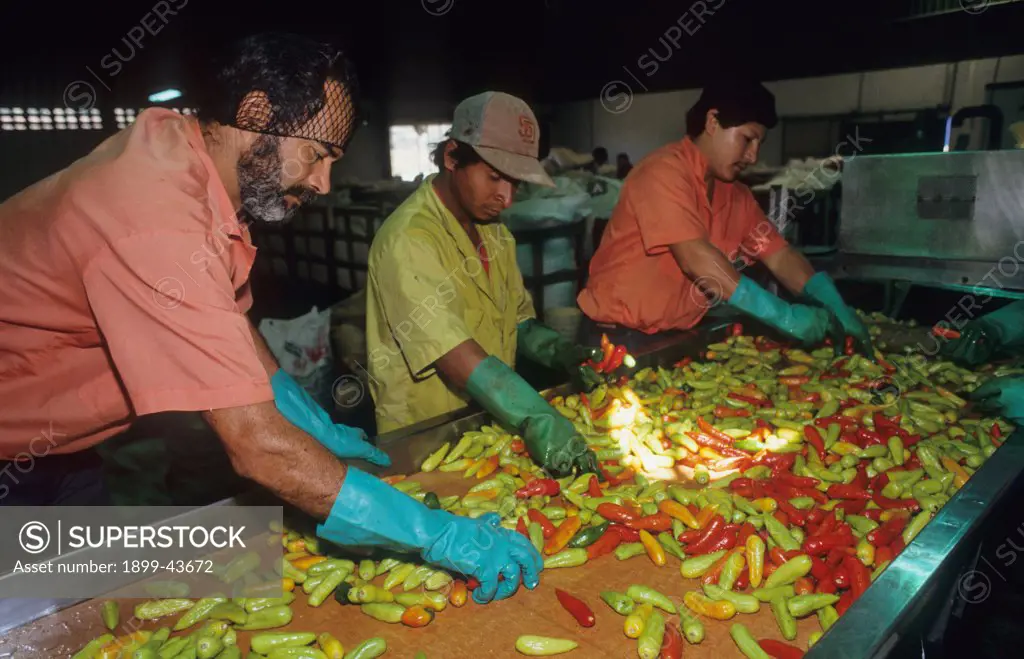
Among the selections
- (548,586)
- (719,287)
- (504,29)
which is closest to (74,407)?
(548,586)

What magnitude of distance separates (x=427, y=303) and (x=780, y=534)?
1879mm

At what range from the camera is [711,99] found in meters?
4.45

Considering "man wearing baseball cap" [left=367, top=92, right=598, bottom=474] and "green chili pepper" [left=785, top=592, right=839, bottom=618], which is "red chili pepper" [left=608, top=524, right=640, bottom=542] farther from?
"green chili pepper" [left=785, top=592, right=839, bottom=618]

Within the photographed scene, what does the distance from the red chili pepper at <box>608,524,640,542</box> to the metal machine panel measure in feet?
14.9

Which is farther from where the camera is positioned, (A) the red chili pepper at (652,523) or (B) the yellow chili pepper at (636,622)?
(A) the red chili pepper at (652,523)

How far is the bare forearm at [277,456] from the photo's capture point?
1871mm

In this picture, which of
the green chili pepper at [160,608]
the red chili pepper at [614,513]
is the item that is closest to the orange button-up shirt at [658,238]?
the red chili pepper at [614,513]

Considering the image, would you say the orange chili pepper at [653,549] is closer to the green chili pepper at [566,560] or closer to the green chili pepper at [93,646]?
the green chili pepper at [566,560]

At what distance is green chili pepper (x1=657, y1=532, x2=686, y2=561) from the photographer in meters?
2.39

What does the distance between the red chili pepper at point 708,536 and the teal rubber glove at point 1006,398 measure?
5.91 feet

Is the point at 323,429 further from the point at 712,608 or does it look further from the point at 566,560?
the point at 712,608

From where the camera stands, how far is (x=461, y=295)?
11.9ft

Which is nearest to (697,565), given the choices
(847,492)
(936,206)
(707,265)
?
(847,492)

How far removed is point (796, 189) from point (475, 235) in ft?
26.0
